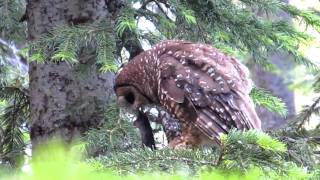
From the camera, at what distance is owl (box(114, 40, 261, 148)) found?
103 inches

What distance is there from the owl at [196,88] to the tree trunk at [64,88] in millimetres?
320

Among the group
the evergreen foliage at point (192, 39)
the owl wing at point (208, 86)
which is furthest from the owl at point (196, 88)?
the evergreen foliage at point (192, 39)

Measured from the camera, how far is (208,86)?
269 centimetres

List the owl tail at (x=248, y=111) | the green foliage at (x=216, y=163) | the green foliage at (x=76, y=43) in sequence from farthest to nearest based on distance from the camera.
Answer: the green foliage at (x=76, y=43) < the owl tail at (x=248, y=111) < the green foliage at (x=216, y=163)

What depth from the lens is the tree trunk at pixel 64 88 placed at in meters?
3.21

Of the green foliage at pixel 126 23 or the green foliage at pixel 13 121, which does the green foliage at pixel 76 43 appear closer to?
the green foliage at pixel 126 23

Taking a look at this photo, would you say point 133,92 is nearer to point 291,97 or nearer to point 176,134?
point 176,134

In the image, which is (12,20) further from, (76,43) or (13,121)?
(76,43)

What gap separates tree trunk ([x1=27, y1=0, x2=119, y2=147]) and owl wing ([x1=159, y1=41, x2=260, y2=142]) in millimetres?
565

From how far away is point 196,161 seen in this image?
1.89 meters

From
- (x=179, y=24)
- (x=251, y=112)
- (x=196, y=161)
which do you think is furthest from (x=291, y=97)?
(x=196, y=161)

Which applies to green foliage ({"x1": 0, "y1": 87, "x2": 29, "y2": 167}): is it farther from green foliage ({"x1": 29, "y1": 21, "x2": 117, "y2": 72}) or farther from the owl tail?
the owl tail

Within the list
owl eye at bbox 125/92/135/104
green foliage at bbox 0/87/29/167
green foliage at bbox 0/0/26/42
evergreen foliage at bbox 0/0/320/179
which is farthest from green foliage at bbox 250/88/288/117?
green foliage at bbox 0/0/26/42

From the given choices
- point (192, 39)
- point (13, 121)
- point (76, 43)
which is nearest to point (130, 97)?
point (76, 43)
